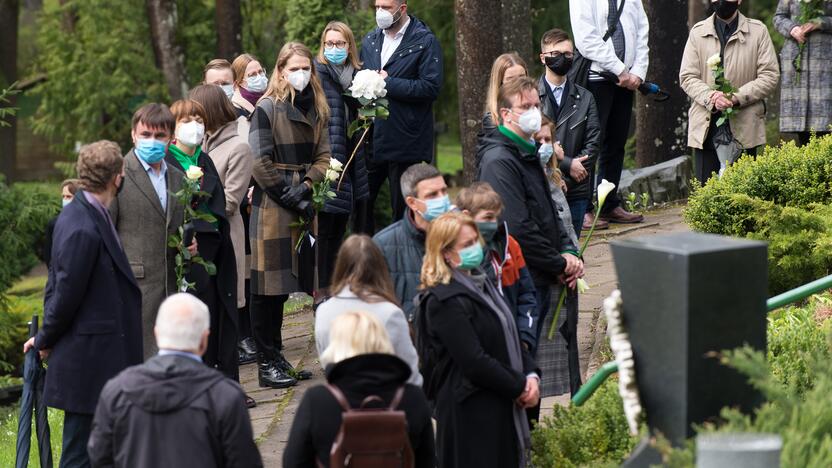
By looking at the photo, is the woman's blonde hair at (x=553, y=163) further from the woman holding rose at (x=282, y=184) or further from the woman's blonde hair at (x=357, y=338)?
the woman's blonde hair at (x=357, y=338)

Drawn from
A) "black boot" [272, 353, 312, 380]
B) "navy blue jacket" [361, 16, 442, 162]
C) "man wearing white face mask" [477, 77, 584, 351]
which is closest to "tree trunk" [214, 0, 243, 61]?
"navy blue jacket" [361, 16, 442, 162]

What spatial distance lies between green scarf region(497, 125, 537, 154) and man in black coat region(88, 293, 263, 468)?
234cm

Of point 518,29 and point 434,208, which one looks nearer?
point 434,208

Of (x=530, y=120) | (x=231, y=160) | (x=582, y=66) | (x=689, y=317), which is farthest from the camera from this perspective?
(x=582, y=66)

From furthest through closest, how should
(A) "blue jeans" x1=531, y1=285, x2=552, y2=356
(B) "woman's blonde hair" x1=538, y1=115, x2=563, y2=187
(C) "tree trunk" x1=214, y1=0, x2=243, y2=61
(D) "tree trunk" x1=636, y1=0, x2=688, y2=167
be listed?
1. (C) "tree trunk" x1=214, y1=0, x2=243, y2=61
2. (D) "tree trunk" x1=636, y1=0, x2=688, y2=167
3. (B) "woman's blonde hair" x1=538, y1=115, x2=563, y2=187
4. (A) "blue jeans" x1=531, y1=285, x2=552, y2=356

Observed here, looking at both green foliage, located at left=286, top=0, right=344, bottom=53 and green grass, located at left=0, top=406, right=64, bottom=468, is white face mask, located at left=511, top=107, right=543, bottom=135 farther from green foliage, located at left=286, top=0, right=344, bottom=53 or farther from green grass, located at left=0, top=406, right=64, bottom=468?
green foliage, located at left=286, top=0, right=344, bottom=53

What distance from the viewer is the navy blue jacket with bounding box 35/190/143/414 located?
6.11 meters

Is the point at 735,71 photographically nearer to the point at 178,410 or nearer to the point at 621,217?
the point at 621,217

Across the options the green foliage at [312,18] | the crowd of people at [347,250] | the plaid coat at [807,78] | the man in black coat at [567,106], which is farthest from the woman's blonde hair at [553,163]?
the green foliage at [312,18]

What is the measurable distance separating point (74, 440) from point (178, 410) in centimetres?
182

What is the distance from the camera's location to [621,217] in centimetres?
1147

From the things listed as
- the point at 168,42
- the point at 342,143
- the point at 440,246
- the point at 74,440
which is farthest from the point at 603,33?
the point at 168,42

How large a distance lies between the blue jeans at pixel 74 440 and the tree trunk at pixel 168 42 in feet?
54.4

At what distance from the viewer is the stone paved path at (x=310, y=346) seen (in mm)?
7484
